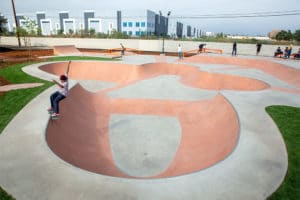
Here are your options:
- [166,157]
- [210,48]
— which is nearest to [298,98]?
[166,157]

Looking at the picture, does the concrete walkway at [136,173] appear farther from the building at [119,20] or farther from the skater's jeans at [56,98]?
the building at [119,20]

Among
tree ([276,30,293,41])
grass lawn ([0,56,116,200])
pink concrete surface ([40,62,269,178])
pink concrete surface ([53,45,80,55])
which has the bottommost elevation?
pink concrete surface ([40,62,269,178])

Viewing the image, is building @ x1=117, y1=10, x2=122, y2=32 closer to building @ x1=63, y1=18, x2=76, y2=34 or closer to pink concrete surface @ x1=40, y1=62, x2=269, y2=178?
building @ x1=63, y1=18, x2=76, y2=34

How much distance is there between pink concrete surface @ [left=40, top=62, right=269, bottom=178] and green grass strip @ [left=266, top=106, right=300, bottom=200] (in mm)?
1551

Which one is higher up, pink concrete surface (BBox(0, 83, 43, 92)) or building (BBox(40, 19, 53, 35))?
building (BBox(40, 19, 53, 35))

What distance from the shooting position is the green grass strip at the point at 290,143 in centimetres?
429

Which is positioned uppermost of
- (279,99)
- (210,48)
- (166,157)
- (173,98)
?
(210,48)

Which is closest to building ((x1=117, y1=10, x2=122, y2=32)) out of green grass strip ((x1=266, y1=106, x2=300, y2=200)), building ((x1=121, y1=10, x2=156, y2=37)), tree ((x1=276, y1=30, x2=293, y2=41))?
building ((x1=121, y1=10, x2=156, y2=37))

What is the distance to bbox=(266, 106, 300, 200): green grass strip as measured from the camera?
4.29 metres

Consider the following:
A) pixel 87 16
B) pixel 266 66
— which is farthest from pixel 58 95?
pixel 87 16

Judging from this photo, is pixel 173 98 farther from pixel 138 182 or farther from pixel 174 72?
pixel 138 182

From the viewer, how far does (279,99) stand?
10.4 m

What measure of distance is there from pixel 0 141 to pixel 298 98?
13.5 meters

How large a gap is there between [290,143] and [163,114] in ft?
22.8
